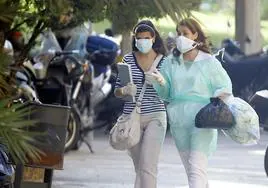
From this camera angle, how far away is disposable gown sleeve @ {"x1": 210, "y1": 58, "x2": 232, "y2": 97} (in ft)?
24.6

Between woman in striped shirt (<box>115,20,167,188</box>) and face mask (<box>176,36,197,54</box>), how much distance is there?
37 cm

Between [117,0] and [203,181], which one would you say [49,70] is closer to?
[203,181]

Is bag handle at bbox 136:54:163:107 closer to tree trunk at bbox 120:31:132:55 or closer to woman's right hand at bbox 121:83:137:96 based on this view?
woman's right hand at bbox 121:83:137:96

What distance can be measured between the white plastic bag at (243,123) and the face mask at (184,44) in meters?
0.53

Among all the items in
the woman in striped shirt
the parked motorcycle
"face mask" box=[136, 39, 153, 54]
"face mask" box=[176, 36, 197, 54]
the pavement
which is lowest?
the pavement

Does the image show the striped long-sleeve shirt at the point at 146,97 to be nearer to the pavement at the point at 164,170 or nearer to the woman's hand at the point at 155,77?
the woman's hand at the point at 155,77

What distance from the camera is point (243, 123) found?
7.54 metres

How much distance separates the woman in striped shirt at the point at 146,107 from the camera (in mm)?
7914

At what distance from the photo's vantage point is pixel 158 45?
8.15 m

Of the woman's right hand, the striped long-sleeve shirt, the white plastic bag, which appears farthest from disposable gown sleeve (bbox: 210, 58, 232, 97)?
the woman's right hand

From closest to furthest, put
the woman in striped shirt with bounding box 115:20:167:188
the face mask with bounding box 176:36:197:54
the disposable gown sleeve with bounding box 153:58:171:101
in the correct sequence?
the face mask with bounding box 176:36:197:54
the disposable gown sleeve with bounding box 153:58:171:101
the woman in striped shirt with bounding box 115:20:167:188

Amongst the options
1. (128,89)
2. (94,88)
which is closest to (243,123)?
(128,89)

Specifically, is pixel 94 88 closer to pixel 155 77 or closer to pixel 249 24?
pixel 155 77

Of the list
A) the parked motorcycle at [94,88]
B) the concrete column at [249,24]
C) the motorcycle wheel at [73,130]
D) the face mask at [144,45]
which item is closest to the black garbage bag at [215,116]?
the face mask at [144,45]
